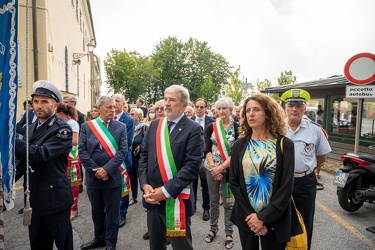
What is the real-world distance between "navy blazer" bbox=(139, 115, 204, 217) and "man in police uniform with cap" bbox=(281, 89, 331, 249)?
3.69 feet

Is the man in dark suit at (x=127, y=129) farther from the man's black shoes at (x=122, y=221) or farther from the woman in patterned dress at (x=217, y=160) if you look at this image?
the woman in patterned dress at (x=217, y=160)

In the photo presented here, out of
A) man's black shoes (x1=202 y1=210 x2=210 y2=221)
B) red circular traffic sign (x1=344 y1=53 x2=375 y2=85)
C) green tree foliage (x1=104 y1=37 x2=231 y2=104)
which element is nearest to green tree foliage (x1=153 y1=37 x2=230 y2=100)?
green tree foliage (x1=104 y1=37 x2=231 y2=104)

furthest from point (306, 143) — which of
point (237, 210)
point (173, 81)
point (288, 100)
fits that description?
point (173, 81)

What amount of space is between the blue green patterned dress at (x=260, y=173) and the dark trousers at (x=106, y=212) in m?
1.92

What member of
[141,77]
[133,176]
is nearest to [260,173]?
[133,176]

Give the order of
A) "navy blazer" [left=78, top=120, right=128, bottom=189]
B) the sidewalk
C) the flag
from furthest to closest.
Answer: the sidewalk < "navy blazer" [left=78, top=120, right=128, bottom=189] < the flag

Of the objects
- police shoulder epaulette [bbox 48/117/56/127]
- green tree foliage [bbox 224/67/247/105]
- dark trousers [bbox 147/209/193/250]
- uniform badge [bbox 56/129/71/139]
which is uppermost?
green tree foliage [bbox 224/67/247/105]

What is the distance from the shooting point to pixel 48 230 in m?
2.66

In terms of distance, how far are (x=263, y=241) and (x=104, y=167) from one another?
6.61 feet

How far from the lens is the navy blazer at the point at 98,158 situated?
3.29 m

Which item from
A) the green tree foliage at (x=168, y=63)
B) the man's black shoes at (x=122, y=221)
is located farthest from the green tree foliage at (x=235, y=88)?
the man's black shoes at (x=122, y=221)

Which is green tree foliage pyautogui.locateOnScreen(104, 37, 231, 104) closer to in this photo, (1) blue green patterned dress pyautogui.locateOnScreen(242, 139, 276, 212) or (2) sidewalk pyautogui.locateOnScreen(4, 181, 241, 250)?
(2) sidewalk pyautogui.locateOnScreen(4, 181, 241, 250)

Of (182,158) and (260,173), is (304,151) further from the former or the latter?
(182,158)

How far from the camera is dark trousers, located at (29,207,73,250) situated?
2.54 meters
